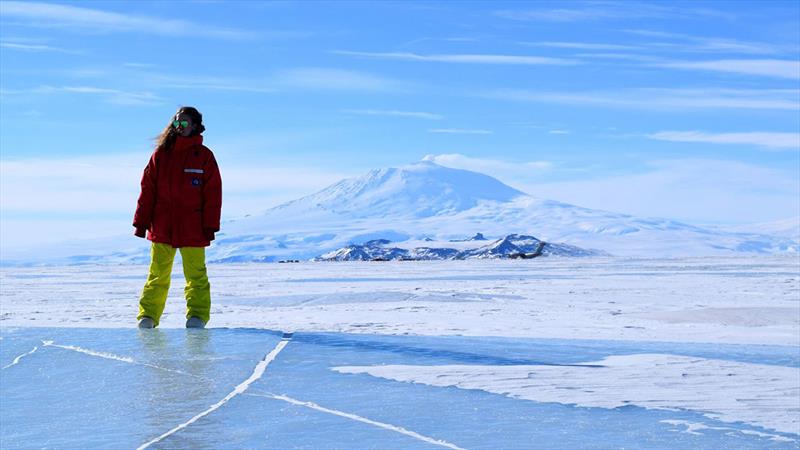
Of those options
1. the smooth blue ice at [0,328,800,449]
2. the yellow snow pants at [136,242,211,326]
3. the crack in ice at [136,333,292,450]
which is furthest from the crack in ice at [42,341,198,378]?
the yellow snow pants at [136,242,211,326]

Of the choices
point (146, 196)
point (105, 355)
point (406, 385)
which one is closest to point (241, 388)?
point (406, 385)

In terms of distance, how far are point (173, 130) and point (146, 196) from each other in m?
0.52

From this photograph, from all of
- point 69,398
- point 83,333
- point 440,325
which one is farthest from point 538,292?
point 69,398

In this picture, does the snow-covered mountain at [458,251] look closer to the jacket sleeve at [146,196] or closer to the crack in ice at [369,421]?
A: the jacket sleeve at [146,196]

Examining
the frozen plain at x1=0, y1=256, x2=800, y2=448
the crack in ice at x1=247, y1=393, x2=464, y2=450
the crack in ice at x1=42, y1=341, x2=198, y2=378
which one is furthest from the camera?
the crack in ice at x1=42, y1=341, x2=198, y2=378

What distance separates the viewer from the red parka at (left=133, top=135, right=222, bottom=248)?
6.20 m

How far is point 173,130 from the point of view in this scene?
6.18 meters

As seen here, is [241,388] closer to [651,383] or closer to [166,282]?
[651,383]

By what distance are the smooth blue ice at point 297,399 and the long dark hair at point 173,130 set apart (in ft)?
5.05

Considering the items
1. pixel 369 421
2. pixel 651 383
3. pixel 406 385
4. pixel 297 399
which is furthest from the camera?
pixel 651 383

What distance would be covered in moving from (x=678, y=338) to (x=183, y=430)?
410 cm

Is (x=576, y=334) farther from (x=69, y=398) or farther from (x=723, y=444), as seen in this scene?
(x=69, y=398)

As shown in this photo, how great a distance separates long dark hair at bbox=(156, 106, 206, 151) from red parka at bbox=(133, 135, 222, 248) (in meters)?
0.04

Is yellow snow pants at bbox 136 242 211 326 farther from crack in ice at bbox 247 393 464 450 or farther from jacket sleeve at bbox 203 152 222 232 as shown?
crack in ice at bbox 247 393 464 450
